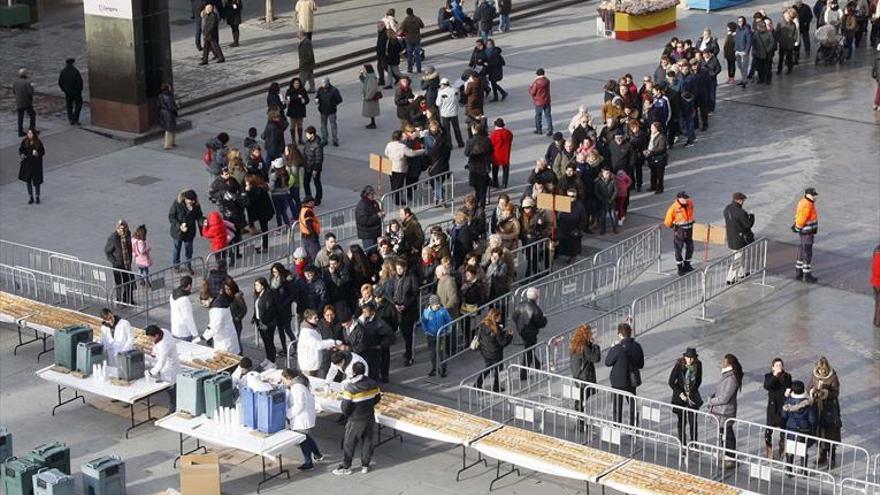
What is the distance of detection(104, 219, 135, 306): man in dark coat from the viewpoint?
91.4ft

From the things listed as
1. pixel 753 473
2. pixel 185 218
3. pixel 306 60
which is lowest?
pixel 753 473

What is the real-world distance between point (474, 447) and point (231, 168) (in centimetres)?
997

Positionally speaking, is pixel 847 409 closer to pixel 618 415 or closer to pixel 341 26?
pixel 618 415

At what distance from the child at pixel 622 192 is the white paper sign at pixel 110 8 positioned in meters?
10.8

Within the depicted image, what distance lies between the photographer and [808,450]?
22438 millimetres

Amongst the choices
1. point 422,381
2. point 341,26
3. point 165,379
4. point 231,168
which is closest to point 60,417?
point 165,379

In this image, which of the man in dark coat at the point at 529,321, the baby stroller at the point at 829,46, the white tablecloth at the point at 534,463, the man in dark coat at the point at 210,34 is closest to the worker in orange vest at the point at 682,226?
the man in dark coat at the point at 529,321

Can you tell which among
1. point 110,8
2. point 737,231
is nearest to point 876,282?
point 737,231

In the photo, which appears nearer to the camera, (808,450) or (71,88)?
(808,450)

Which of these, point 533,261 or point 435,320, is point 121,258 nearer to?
point 435,320

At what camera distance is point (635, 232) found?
31.0 metres

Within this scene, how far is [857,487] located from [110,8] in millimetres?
20230

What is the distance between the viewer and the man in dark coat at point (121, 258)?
27.8 m

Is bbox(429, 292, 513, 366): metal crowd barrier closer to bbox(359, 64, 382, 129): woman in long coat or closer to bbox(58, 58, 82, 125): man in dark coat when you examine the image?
bbox(359, 64, 382, 129): woman in long coat
